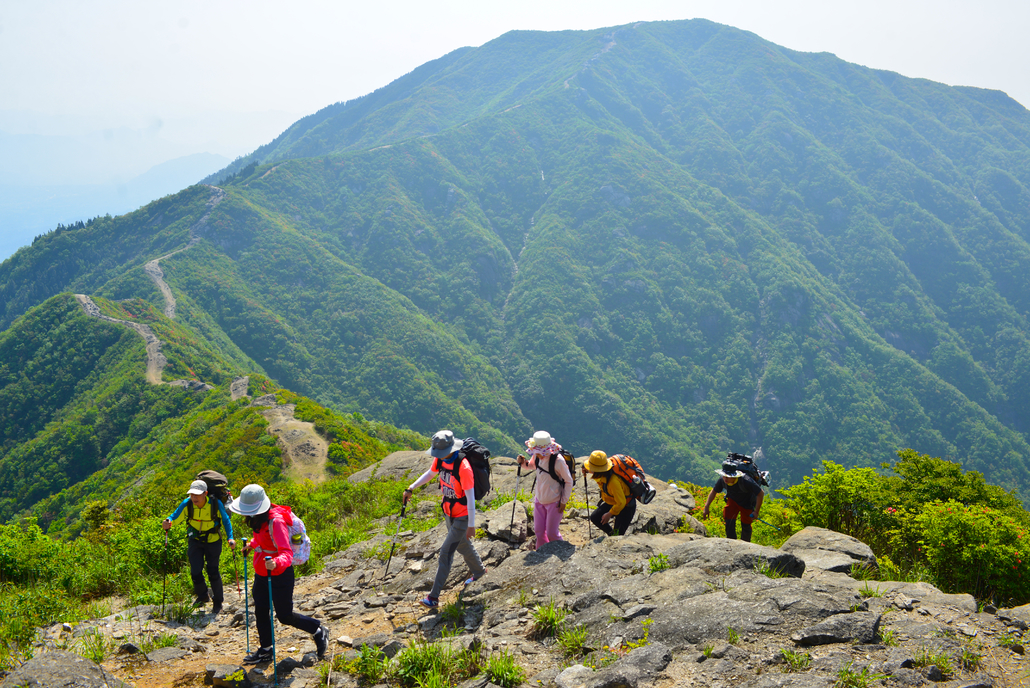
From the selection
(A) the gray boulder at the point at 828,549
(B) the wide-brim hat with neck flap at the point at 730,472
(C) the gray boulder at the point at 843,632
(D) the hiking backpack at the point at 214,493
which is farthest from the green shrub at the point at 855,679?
(D) the hiking backpack at the point at 214,493

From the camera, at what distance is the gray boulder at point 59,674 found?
207 inches

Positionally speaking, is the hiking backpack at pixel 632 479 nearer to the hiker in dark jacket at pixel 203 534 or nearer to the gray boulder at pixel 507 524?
the gray boulder at pixel 507 524

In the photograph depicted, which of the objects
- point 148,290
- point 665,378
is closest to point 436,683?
point 148,290

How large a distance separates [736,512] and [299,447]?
75.6ft

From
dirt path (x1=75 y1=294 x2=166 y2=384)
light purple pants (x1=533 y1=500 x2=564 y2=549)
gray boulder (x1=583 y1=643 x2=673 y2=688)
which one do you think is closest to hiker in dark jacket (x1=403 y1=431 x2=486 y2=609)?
light purple pants (x1=533 y1=500 x2=564 y2=549)

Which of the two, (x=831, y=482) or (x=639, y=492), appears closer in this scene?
(x=639, y=492)

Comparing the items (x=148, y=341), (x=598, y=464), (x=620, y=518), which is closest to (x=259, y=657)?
(x=598, y=464)

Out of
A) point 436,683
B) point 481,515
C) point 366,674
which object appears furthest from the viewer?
point 481,515

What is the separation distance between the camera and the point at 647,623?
6.21 m

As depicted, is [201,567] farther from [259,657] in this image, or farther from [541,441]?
[541,441]

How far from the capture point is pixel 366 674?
19.6 ft

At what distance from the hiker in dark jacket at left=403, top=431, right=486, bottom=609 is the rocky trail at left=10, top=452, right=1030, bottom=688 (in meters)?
0.55

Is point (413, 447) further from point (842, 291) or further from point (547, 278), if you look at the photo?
point (842, 291)

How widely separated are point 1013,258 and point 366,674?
10233 inches
